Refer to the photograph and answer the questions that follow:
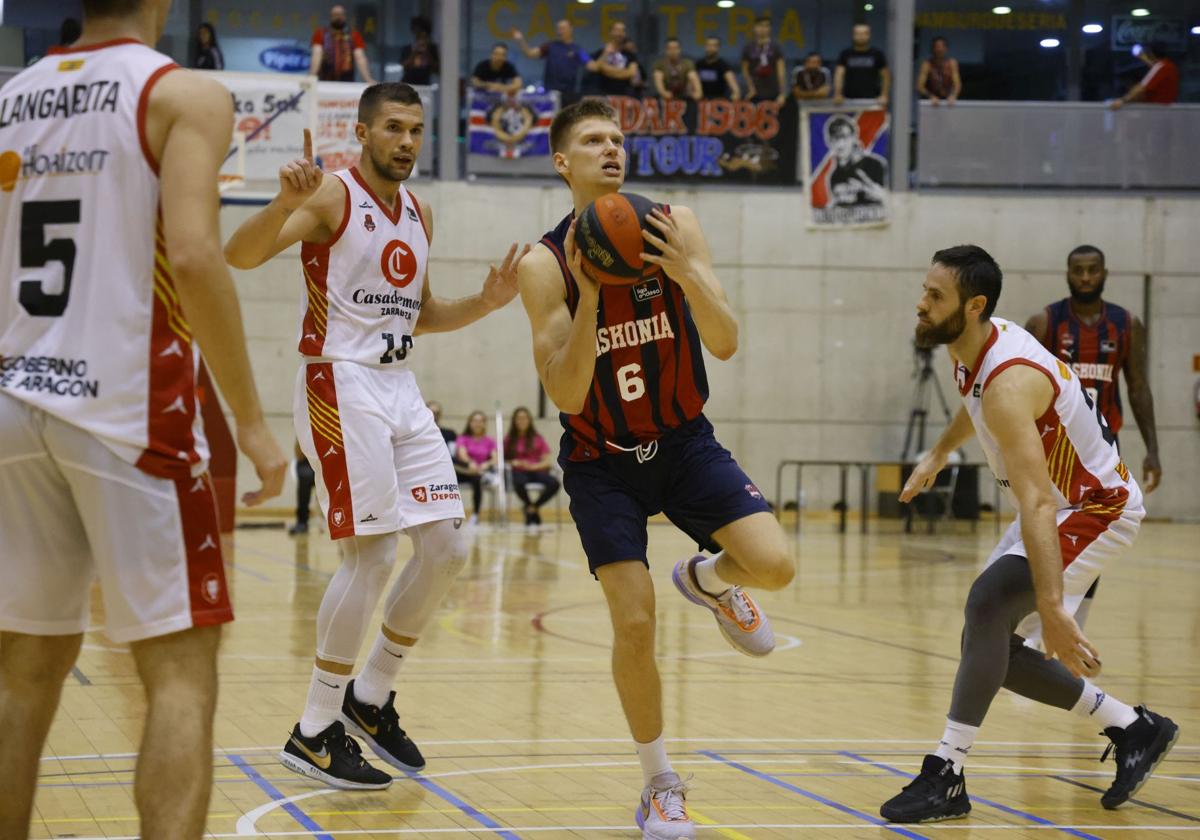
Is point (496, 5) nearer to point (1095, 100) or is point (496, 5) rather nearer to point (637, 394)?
point (1095, 100)

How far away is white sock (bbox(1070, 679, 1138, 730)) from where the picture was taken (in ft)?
17.0

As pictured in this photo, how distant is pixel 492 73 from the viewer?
68.7 ft

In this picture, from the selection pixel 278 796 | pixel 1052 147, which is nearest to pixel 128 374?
pixel 278 796

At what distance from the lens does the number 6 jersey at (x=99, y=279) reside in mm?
2891

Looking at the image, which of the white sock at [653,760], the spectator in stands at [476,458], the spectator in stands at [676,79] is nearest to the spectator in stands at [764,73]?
the spectator in stands at [676,79]

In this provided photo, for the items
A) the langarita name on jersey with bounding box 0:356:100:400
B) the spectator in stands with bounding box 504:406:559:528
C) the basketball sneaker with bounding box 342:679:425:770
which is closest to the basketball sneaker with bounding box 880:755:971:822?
the basketball sneaker with bounding box 342:679:425:770

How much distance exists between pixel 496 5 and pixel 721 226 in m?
5.01

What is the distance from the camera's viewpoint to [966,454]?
21734 mm

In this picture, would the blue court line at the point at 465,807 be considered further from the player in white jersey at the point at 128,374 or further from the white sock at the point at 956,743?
the player in white jersey at the point at 128,374

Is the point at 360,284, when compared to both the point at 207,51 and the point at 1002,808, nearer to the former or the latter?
the point at 1002,808

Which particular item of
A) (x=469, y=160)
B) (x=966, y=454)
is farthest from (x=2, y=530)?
(x=966, y=454)

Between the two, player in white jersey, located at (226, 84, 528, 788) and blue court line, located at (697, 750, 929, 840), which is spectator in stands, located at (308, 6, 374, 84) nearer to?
player in white jersey, located at (226, 84, 528, 788)

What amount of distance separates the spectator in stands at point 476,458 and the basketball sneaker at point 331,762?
12874mm

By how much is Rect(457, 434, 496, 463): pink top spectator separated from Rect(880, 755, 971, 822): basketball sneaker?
13649 mm
